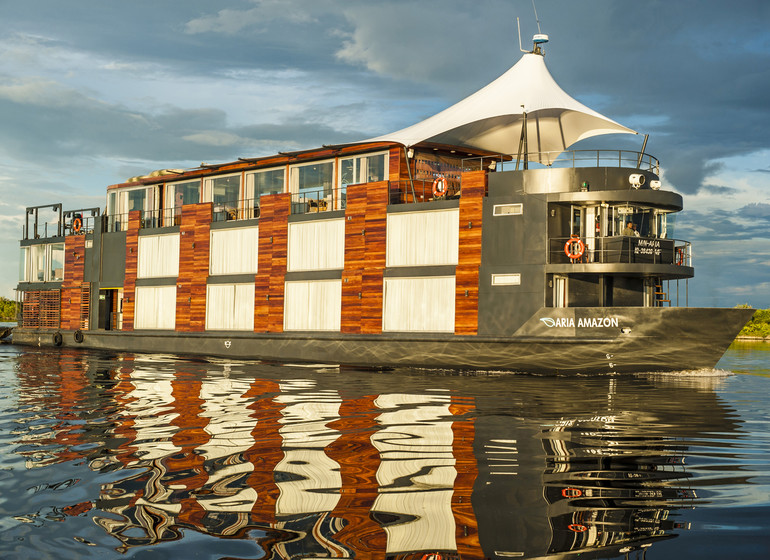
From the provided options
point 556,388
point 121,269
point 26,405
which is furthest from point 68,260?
point 556,388

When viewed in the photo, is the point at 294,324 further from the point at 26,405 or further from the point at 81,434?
the point at 81,434

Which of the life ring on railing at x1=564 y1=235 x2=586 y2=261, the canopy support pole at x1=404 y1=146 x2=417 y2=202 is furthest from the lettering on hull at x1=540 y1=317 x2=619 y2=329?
the canopy support pole at x1=404 y1=146 x2=417 y2=202

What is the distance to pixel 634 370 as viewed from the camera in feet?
63.9

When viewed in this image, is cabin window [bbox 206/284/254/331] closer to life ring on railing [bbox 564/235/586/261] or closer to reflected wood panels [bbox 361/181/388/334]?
reflected wood panels [bbox 361/181/388/334]

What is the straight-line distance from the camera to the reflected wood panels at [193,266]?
29.2 metres

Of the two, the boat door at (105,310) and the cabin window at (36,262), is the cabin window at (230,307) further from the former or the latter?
the cabin window at (36,262)

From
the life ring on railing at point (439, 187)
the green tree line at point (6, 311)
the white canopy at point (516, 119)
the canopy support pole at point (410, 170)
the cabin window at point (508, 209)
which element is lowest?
the green tree line at point (6, 311)

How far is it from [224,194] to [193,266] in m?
3.24

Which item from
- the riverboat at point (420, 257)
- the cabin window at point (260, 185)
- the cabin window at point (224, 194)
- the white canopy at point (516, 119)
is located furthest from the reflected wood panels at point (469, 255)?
the cabin window at point (224, 194)

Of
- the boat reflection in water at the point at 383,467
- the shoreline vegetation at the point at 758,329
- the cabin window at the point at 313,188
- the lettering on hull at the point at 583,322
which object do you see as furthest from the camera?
the shoreline vegetation at the point at 758,329

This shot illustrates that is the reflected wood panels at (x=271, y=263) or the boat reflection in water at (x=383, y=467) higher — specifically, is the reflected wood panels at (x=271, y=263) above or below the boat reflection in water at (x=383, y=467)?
above

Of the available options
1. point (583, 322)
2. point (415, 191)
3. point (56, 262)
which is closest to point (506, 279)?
point (583, 322)

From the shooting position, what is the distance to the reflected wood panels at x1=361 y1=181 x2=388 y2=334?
23891 mm

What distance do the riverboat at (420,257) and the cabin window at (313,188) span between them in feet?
0.22
